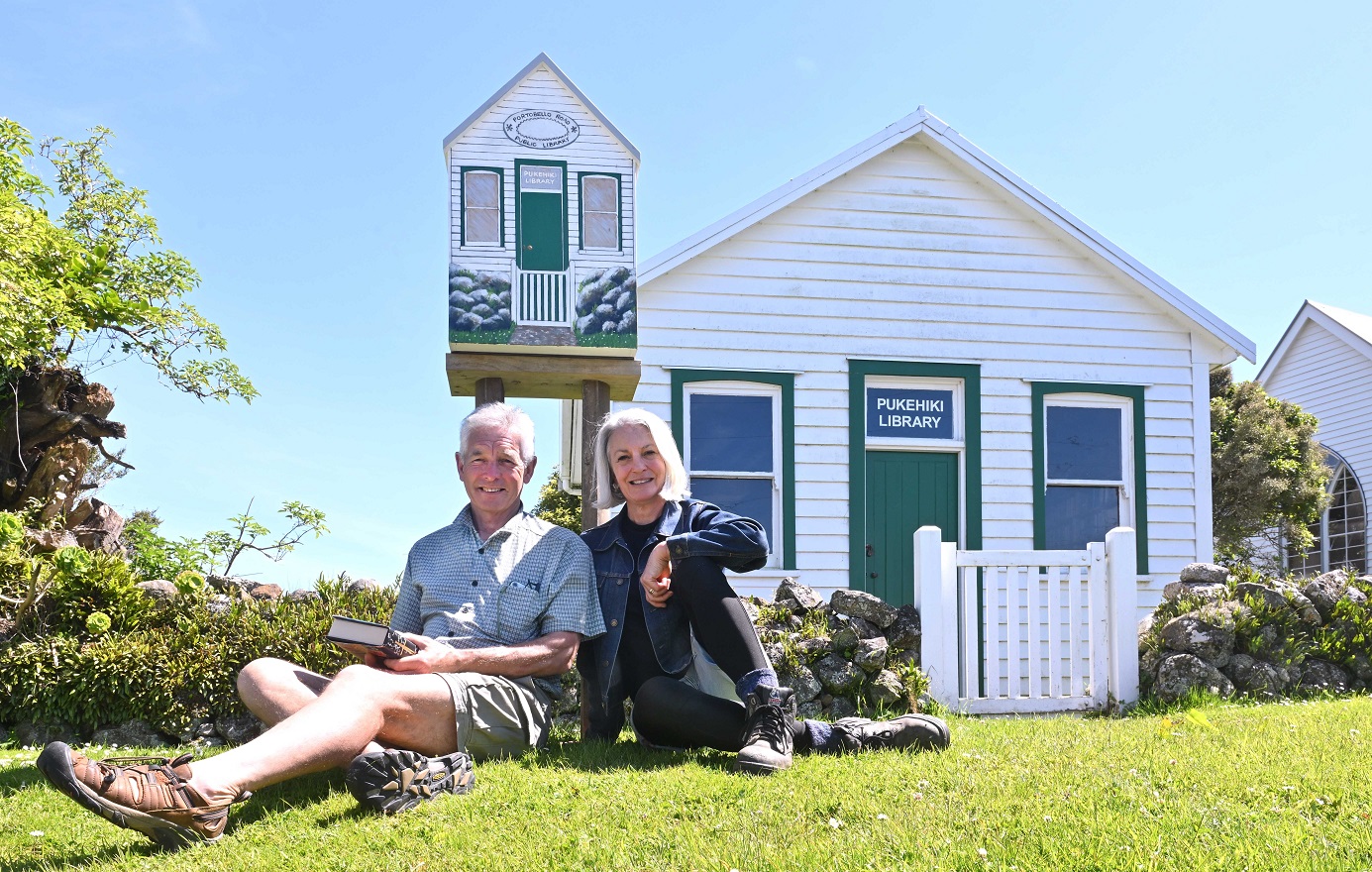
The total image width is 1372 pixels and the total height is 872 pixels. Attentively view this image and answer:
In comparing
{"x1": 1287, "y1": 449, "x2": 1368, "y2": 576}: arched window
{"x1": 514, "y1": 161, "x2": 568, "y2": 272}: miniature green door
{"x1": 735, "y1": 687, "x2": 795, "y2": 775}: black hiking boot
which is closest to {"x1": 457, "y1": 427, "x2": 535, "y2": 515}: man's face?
{"x1": 735, "y1": 687, "x2": 795, "y2": 775}: black hiking boot

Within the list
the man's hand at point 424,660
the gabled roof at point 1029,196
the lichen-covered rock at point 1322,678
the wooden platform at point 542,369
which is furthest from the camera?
the gabled roof at point 1029,196

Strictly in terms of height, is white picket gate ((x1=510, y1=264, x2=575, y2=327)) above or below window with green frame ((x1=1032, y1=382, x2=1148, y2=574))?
above

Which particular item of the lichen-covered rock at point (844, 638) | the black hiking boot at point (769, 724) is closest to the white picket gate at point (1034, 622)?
the lichen-covered rock at point (844, 638)

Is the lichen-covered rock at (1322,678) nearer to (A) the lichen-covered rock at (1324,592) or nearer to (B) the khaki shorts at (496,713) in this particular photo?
(A) the lichen-covered rock at (1324,592)

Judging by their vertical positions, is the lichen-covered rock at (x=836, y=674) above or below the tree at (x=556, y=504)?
below

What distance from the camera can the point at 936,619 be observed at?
7.04 metres

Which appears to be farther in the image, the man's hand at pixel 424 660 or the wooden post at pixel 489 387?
the wooden post at pixel 489 387

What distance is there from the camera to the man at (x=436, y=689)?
10.4 feet

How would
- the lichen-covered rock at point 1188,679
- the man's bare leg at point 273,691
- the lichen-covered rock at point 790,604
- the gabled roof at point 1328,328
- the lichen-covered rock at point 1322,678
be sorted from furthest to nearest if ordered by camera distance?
the gabled roof at point 1328,328 → the lichen-covered rock at point 1322,678 → the lichen-covered rock at point 1188,679 → the lichen-covered rock at point 790,604 → the man's bare leg at point 273,691

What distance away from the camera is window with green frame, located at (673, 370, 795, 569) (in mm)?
10258

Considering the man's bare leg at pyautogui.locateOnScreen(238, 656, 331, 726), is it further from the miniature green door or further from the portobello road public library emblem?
the portobello road public library emblem

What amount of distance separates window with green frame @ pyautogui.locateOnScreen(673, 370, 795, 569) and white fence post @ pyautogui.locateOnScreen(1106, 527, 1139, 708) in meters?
3.33

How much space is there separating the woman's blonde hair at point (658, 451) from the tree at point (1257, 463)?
15910 mm

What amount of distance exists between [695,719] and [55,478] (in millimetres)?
6834
